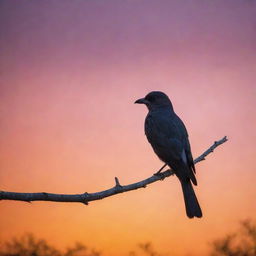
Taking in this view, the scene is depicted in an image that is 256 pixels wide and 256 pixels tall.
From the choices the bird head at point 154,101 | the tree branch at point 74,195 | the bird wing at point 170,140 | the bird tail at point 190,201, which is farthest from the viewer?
the bird head at point 154,101

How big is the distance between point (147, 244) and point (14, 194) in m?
2.67

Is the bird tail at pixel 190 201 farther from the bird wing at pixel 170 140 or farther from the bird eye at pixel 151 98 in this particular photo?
the bird eye at pixel 151 98

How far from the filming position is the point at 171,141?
20.9 feet

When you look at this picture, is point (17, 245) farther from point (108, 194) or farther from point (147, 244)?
point (108, 194)

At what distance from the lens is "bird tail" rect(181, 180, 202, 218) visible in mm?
5649

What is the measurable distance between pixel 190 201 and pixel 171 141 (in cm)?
109

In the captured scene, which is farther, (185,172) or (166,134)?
(166,134)

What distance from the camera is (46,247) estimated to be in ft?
18.6

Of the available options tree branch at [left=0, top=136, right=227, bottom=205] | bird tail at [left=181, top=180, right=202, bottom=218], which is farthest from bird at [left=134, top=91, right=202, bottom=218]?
tree branch at [left=0, top=136, right=227, bottom=205]

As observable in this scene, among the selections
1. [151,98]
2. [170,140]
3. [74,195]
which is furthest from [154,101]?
[74,195]

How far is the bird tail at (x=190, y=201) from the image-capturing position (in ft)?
18.5

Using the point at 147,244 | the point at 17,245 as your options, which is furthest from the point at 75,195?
the point at 17,245

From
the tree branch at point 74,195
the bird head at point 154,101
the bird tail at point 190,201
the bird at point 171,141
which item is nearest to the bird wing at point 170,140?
the bird at point 171,141

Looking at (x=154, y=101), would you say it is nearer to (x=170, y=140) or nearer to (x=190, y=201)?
(x=170, y=140)
